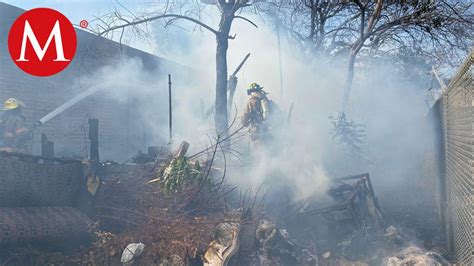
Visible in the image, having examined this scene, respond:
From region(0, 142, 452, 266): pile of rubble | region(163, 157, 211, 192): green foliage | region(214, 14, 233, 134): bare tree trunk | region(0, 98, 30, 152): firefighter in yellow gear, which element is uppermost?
region(214, 14, 233, 134): bare tree trunk

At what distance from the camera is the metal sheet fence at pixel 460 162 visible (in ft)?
11.4

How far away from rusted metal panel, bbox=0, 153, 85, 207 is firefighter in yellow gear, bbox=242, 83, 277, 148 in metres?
4.11

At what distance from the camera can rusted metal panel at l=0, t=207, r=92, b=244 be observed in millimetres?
4402

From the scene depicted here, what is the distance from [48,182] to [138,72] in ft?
33.0

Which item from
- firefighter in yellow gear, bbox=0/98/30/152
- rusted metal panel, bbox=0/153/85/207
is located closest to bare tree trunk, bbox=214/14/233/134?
firefighter in yellow gear, bbox=0/98/30/152

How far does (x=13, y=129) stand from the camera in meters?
7.76

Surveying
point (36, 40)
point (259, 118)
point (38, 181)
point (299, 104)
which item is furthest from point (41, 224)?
point (299, 104)

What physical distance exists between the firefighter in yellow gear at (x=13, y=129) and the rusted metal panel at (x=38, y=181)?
2880 mm

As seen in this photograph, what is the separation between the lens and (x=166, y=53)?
30.0m

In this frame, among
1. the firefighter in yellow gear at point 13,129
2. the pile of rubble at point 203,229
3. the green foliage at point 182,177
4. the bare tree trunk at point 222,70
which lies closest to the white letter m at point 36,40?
the firefighter in yellow gear at point 13,129

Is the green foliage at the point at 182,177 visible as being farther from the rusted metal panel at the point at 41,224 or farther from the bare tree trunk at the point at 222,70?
the bare tree trunk at the point at 222,70

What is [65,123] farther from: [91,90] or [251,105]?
[251,105]

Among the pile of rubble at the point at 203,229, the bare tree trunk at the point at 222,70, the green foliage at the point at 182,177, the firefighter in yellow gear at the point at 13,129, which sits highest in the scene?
the bare tree trunk at the point at 222,70

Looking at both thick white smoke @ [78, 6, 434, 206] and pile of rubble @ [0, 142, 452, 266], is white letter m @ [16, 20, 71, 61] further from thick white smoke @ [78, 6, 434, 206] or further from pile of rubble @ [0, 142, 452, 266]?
pile of rubble @ [0, 142, 452, 266]
